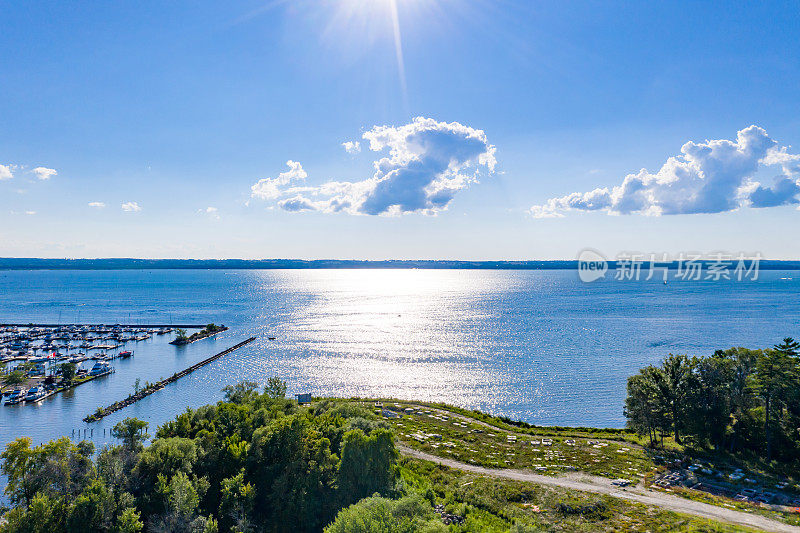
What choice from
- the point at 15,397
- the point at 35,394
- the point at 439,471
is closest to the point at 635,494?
the point at 439,471

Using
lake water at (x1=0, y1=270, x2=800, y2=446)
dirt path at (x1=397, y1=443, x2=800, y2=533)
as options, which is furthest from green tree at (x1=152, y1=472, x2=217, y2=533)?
lake water at (x1=0, y1=270, x2=800, y2=446)

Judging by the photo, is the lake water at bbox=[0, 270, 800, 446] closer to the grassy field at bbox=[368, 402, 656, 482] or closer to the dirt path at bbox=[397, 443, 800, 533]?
the grassy field at bbox=[368, 402, 656, 482]

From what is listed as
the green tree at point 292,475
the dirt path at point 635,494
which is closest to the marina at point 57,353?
the green tree at point 292,475

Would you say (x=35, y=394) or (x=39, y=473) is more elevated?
(x=39, y=473)

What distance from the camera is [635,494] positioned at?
152 ft

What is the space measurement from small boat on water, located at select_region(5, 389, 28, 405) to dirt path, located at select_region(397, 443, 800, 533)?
257ft

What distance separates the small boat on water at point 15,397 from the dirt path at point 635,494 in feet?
257

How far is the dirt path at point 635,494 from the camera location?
3934cm

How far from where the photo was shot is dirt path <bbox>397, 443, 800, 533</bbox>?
3934 centimetres

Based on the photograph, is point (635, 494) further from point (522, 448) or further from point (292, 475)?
point (292, 475)

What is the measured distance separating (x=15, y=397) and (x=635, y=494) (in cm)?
10749

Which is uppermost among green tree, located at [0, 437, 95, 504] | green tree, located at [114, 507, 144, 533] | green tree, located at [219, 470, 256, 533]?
green tree, located at [0, 437, 95, 504]

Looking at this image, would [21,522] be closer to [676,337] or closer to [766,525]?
[766,525]

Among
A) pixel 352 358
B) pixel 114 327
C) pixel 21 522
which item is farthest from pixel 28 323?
pixel 21 522
